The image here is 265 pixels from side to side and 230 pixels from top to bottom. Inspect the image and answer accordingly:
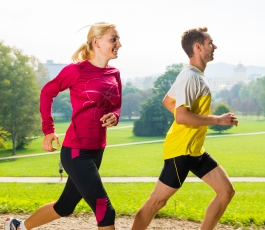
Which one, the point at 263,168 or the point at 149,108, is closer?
the point at 263,168

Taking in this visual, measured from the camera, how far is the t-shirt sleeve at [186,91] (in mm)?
3123

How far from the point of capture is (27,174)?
29.5m

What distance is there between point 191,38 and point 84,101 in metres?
0.87

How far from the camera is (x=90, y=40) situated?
10.7 ft

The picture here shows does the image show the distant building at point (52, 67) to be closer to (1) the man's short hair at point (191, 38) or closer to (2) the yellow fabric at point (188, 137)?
(1) the man's short hair at point (191, 38)

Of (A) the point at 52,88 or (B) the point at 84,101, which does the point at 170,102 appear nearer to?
(B) the point at 84,101

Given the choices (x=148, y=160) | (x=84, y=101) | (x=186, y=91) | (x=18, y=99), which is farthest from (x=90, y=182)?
(x=18, y=99)

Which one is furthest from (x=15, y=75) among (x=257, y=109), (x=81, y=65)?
(x=257, y=109)

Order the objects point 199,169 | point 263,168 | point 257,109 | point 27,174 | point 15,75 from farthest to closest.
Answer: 1. point 257,109
2. point 15,75
3. point 263,168
4. point 27,174
5. point 199,169

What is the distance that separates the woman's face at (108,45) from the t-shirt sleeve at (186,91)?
0.47 meters

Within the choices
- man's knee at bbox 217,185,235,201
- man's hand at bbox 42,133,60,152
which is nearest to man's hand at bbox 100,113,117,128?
man's hand at bbox 42,133,60,152

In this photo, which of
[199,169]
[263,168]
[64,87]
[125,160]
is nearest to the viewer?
[64,87]

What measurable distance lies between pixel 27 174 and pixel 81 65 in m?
27.3

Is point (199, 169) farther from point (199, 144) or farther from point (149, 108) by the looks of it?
point (149, 108)
